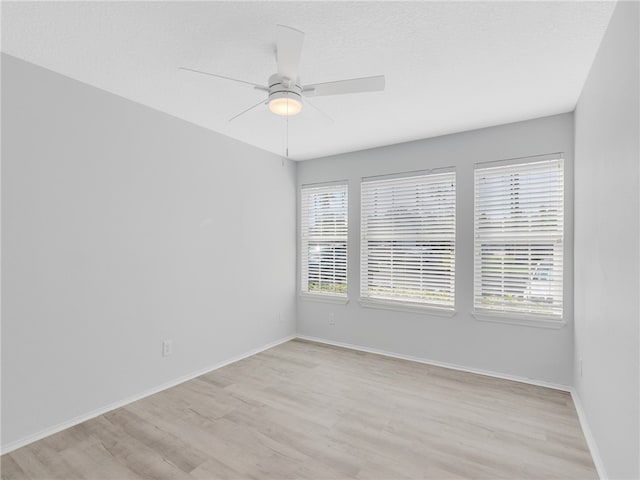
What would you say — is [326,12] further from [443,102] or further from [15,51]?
[15,51]

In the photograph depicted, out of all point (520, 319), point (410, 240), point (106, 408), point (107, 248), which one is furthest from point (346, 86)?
point (106, 408)

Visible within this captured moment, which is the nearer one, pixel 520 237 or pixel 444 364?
pixel 520 237

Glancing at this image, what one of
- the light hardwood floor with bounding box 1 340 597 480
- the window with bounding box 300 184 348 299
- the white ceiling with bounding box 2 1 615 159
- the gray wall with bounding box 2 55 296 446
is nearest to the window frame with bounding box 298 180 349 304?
the window with bounding box 300 184 348 299

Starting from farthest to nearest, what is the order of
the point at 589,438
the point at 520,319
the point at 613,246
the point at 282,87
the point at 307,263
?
the point at 307,263 < the point at 520,319 < the point at 589,438 < the point at 282,87 < the point at 613,246

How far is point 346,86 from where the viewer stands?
2.00 meters

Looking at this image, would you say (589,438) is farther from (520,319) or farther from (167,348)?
(167,348)

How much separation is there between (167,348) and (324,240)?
2.30 meters

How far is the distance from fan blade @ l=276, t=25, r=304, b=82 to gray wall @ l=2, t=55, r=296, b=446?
168 centimetres

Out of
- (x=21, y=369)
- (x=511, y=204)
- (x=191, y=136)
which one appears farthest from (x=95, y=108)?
(x=511, y=204)

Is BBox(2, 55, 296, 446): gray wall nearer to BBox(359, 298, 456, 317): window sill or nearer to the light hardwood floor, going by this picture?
the light hardwood floor

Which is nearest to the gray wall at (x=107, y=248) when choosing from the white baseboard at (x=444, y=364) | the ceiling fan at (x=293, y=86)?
the white baseboard at (x=444, y=364)

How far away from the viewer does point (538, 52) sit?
2.09 meters

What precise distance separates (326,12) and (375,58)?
53 centimetres

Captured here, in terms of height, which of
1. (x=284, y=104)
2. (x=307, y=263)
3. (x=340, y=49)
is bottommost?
(x=307, y=263)
